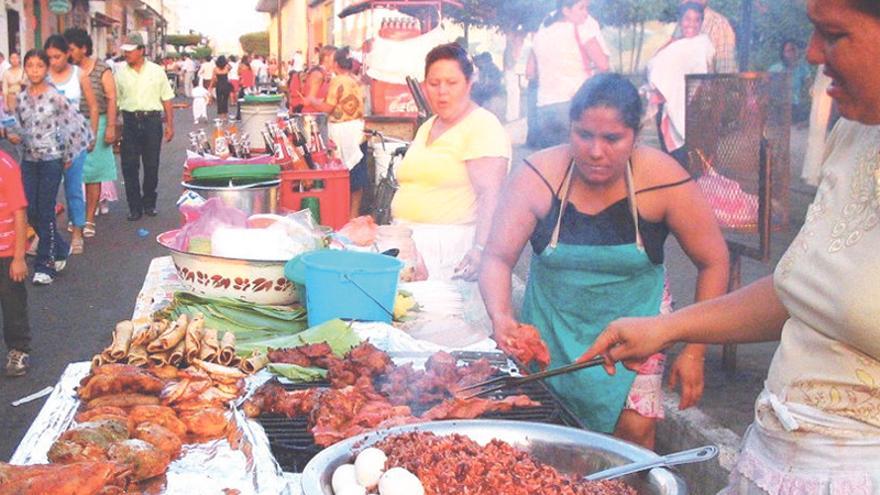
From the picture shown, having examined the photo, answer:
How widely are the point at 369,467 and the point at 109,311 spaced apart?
5.85 m

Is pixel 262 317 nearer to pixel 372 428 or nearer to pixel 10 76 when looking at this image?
pixel 372 428

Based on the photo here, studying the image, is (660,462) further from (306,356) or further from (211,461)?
(306,356)

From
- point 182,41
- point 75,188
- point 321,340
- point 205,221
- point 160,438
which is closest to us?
point 160,438

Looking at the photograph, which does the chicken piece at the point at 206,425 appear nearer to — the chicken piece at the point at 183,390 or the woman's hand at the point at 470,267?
the chicken piece at the point at 183,390

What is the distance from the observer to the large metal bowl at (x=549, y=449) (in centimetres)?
197

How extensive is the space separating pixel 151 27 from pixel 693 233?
78664 millimetres

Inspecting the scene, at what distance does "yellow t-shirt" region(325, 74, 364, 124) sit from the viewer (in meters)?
10.9

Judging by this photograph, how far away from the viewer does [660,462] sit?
6.49ft

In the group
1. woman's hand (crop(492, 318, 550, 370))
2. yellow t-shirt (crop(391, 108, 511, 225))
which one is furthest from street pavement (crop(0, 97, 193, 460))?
woman's hand (crop(492, 318, 550, 370))

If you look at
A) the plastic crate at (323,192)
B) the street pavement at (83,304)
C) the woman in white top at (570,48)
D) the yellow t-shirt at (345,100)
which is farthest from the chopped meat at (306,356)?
the yellow t-shirt at (345,100)

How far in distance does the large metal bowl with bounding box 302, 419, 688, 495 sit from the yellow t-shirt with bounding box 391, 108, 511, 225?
8.68 feet

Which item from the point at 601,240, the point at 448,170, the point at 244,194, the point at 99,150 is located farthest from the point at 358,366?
the point at 99,150

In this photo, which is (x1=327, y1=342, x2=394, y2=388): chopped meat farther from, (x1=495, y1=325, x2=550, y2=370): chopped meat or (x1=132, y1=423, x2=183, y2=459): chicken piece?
(x1=132, y1=423, x2=183, y2=459): chicken piece

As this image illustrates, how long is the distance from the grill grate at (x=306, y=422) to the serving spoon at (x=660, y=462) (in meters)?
0.54
